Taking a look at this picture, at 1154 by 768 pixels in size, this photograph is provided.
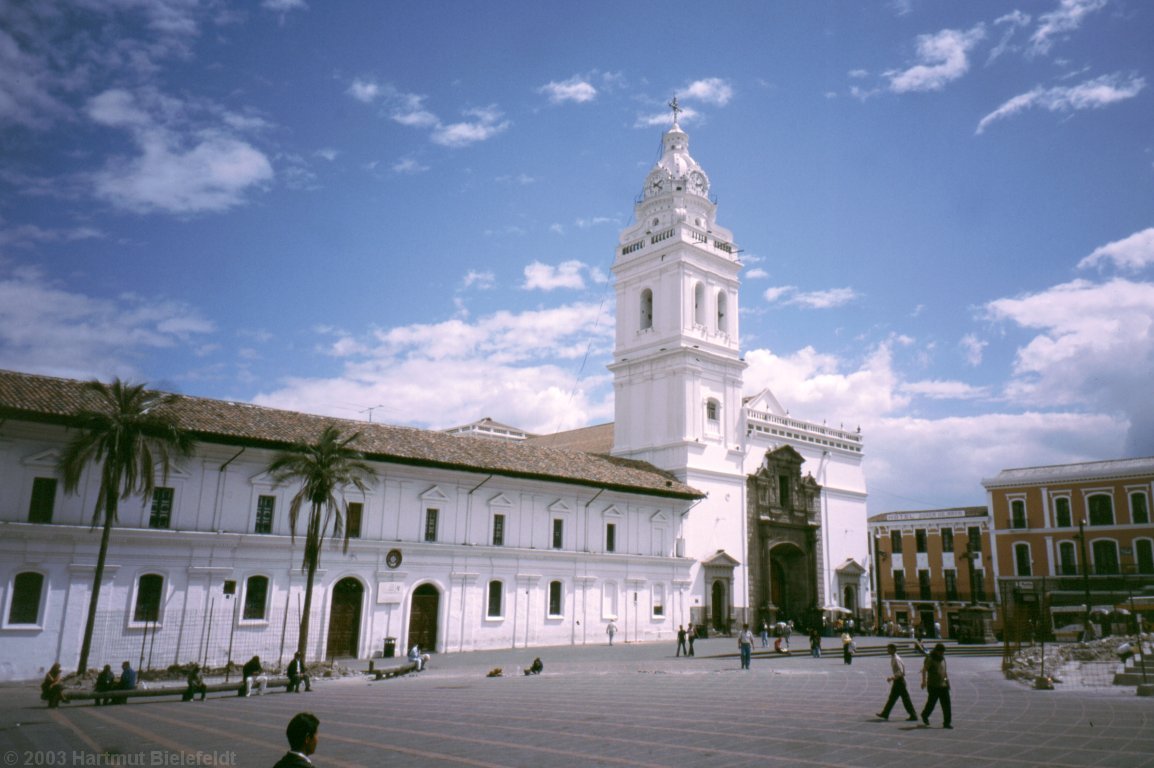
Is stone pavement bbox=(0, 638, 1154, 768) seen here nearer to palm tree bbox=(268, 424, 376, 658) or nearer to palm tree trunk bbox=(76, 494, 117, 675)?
palm tree trunk bbox=(76, 494, 117, 675)

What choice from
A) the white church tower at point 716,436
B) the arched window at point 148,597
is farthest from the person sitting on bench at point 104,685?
the white church tower at point 716,436

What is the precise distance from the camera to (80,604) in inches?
957

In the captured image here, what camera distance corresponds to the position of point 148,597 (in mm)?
25516

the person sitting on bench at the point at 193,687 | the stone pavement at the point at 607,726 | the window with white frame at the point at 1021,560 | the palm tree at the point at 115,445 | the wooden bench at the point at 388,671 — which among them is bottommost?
the wooden bench at the point at 388,671

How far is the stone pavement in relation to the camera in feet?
33.5

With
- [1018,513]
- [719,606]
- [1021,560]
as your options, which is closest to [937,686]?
[719,606]

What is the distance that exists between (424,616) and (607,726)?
64.8 ft

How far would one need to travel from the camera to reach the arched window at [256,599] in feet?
89.5

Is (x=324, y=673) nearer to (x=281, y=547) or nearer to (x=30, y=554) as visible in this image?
(x=281, y=547)

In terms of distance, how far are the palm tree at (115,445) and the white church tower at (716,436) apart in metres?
26.4

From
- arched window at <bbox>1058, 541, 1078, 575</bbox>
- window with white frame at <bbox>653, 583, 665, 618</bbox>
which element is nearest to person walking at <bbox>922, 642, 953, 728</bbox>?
window with white frame at <bbox>653, 583, 665, 618</bbox>

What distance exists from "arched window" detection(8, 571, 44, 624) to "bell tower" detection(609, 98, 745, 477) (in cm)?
3004

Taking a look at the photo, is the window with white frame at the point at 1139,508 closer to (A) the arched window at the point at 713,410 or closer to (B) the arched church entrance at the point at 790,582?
(B) the arched church entrance at the point at 790,582

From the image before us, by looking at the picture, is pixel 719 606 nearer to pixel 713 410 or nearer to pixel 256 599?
pixel 713 410
